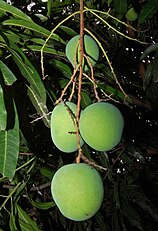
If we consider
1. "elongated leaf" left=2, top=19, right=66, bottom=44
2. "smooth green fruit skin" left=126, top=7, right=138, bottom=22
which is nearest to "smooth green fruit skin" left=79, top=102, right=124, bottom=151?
"elongated leaf" left=2, top=19, right=66, bottom=44

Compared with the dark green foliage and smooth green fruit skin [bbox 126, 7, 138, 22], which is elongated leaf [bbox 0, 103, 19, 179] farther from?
smooth green fruit skin [bbox 126, 7, 138, 22]

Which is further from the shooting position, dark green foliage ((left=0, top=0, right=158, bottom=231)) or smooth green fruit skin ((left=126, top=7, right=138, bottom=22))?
smooth green fruit skin ((left=126, top=7, right=138, bottom=22))

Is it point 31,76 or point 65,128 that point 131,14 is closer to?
point 31,76

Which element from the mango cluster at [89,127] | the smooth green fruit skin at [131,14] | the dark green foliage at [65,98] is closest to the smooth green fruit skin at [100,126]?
the mango cluster at [89,127]

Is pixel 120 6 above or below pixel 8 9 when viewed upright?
below

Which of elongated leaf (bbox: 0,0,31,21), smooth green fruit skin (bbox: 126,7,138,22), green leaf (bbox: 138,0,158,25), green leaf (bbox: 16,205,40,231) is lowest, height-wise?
green leaf (bbox: 16,205,40,231)

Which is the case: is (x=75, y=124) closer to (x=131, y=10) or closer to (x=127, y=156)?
(x=131, y=10)

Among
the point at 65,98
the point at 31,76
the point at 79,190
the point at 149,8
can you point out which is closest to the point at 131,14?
the point at 149,8
